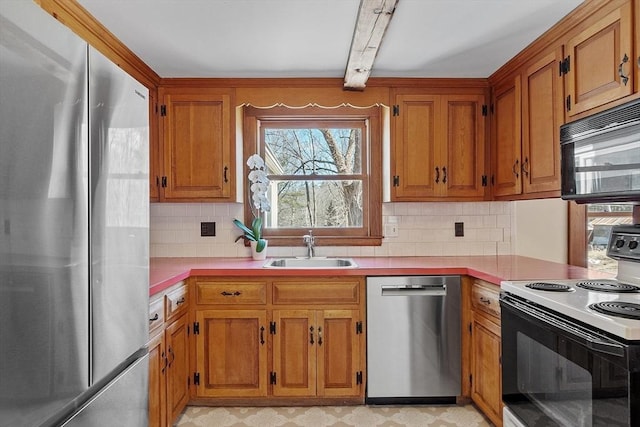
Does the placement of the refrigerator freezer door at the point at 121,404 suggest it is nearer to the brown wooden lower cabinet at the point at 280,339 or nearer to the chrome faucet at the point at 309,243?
the brown wooden lower cabinet at the point at 280,339

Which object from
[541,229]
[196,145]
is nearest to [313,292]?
[196,145]

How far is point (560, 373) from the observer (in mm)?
1414

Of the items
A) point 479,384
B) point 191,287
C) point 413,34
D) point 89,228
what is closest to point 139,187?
point 89,228

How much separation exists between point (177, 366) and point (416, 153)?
203 cm

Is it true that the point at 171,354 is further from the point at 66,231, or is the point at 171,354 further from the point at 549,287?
the point at 549,287

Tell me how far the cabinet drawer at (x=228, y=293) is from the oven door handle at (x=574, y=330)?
143 centimetres

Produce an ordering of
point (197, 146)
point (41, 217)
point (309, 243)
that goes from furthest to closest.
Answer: point (309, 243) → point (197, 146) → point (41, 217)

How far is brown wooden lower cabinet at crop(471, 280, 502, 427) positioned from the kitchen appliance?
27 cm

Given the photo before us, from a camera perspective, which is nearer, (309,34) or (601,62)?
(601,62)

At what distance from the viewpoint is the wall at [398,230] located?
3.07m

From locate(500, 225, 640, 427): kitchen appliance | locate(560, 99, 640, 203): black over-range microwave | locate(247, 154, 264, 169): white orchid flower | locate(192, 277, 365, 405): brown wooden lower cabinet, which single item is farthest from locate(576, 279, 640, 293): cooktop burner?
locate(247, 154, 264, 169): white orchid flower

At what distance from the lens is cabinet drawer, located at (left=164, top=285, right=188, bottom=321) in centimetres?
208

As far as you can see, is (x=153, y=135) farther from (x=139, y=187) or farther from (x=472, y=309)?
(x=472, y=309)

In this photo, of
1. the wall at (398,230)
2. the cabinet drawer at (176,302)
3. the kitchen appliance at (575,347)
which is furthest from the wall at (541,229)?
the cabinet drawer at (176,302)
